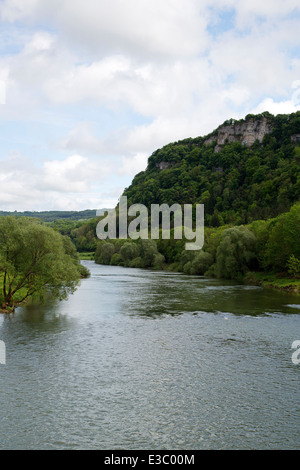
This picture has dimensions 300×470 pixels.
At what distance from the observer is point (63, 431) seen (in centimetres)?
1423

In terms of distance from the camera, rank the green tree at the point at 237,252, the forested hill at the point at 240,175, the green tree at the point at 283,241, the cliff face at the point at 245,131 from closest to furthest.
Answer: the green tree at the point at 283,241 < the green tree at the point at 237,252 < the forested hill at the point at 240,175 < the cliff face at the point at 245,131

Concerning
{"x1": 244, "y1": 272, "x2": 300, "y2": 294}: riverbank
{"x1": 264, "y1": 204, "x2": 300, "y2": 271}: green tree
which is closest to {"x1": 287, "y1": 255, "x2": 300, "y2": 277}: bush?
{"x1": 244, "y1": 272, "x2": 300, "y2": 294}: riverbank

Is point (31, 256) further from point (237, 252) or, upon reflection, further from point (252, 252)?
point (252, 252)

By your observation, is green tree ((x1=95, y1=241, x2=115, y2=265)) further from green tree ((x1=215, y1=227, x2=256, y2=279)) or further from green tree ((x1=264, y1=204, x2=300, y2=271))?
green tree ((x1=264, y1=204, x2=300, y2=271))

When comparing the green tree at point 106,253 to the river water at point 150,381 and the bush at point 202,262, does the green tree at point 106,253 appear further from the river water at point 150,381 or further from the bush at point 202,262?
the river water at point 150,381

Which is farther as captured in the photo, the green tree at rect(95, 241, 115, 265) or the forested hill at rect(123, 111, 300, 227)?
the forested hill at rect(123, 111, 300, 227)

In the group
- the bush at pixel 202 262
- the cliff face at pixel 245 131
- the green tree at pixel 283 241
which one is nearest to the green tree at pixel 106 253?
the bush at pixel 202 262

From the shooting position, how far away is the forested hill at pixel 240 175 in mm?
132500

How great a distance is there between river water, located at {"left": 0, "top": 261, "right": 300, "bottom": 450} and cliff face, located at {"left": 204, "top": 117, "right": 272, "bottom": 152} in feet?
522

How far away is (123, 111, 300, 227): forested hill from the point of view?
5217 inches
